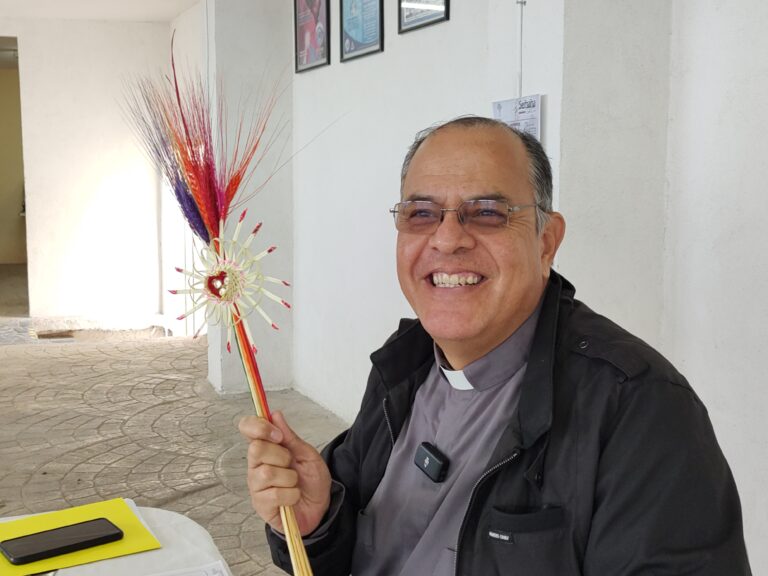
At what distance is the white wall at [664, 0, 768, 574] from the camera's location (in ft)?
7.53

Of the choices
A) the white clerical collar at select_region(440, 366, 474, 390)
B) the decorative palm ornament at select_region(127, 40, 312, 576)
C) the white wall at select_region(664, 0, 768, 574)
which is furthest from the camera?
the white wall at select_region(664, 0, 768, 574)

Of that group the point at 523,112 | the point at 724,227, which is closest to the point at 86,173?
the point at 523,112

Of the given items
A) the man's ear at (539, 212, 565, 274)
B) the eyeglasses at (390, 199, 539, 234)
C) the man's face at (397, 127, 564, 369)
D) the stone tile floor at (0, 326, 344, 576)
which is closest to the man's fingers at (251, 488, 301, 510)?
the man's face at (397, 127, 564, 369)

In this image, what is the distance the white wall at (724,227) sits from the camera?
90.4 inches

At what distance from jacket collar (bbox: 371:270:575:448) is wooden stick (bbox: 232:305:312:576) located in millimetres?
340

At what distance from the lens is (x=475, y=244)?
131 centimetres

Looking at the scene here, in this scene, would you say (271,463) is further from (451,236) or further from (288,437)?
(451,236)

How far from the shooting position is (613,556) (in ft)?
3.54

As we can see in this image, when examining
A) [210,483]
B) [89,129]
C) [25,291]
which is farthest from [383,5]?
[25,291]

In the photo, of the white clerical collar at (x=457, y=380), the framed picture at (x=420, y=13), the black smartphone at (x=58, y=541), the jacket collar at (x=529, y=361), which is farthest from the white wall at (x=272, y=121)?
the white clerical collar at (x=457, y=380)

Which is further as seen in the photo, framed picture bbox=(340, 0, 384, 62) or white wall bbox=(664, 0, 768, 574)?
framed picture bbox=(340, 0, 384, 62)

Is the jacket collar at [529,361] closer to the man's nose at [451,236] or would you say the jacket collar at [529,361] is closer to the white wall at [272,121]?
the man's nose at [451,236]

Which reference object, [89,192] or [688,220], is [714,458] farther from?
[89,192]

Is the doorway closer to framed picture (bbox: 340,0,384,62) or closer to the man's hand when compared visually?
framed picture (bbox: 340,0,384,62)
